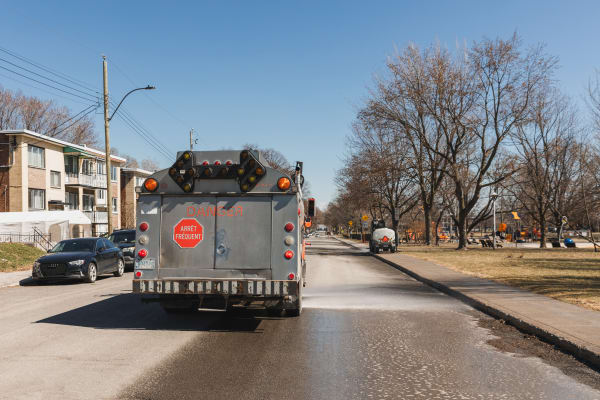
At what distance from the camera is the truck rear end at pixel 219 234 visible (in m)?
8.39

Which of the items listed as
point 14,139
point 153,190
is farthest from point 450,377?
point 14,139

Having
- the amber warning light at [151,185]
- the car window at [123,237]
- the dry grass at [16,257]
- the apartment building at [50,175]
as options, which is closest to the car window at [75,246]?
the dry grass at [16,257]

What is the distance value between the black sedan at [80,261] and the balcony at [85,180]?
33406 mm

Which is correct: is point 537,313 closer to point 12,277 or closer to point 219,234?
point 219,234

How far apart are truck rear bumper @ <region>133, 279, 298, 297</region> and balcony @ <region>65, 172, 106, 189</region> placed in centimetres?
4523

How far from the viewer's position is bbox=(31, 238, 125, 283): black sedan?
16.1 metres

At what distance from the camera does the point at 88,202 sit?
55000 millimetres

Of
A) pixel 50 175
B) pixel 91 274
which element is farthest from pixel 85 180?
pixel 91 274

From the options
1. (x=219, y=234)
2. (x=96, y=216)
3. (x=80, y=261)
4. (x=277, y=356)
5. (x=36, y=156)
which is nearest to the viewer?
(x=277, y=356)

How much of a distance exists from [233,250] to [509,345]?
439 cm

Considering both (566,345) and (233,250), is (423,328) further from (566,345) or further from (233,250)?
(233,250)

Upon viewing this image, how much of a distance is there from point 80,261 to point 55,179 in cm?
3488

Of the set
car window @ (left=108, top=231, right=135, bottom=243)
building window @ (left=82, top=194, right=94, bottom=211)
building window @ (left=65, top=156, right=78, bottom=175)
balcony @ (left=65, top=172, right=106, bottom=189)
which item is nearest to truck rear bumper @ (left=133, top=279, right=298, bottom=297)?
car window @ (left=108, top=231, right=135, bottom=243)

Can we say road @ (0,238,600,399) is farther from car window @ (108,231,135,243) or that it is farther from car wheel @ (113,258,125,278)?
car window @ (108,231,135,243)
